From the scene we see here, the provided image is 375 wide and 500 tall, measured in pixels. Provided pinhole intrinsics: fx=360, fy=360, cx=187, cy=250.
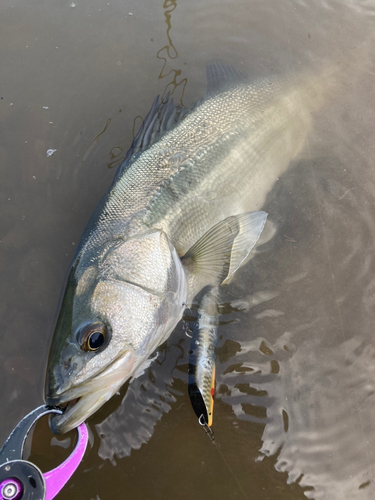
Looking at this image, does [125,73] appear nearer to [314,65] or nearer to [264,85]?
[264,85]

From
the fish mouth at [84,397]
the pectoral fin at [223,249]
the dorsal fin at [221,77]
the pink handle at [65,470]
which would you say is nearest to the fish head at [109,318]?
the fish mouth at [84,397]

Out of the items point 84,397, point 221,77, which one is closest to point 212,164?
point 221,77

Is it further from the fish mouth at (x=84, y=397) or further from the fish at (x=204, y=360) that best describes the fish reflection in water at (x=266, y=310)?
the fish mouth at (x=84, y=397)

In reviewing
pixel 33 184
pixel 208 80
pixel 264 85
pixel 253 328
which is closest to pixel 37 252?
pixel 33 184

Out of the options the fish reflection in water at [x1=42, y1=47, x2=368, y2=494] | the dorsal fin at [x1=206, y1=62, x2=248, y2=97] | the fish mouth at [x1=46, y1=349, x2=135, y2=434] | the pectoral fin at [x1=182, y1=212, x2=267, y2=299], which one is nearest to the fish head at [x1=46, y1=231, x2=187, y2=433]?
the fish mouth at [x1=46, y1=349, x2=135, y2=434]

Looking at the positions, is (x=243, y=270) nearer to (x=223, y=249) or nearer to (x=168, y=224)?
(x=223, y=249)

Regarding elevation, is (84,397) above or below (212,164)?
below
